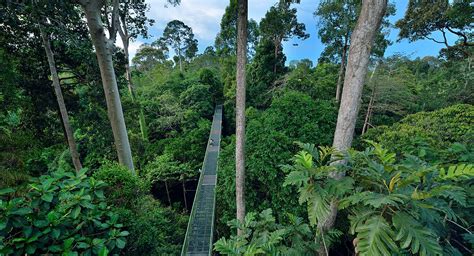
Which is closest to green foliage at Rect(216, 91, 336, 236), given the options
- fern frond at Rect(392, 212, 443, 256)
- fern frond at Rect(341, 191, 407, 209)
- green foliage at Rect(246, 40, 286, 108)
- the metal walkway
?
the metal walkway

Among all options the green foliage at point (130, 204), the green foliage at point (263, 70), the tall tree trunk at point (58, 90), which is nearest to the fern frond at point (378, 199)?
the green foliage at point (130, 204)

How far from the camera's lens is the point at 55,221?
5.08ft

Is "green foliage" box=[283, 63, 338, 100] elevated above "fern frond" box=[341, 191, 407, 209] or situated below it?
above

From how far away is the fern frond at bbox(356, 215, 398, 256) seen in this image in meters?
Answer: 1.62

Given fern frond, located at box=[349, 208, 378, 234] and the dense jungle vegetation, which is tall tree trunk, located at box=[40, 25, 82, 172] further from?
fern frond, located at box=[349, 208, 378, 234]

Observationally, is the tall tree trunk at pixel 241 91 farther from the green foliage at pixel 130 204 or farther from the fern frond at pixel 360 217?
the fern frond at pixel 360 217

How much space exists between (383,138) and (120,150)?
6052 millimetres

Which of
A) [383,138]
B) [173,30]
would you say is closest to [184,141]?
[383,138]

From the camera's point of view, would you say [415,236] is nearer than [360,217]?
Yes

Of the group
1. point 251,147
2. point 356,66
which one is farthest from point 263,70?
point 356,66

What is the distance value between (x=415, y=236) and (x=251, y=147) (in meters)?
4.18

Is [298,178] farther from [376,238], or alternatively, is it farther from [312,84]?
[312,84]

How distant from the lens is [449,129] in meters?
5.57

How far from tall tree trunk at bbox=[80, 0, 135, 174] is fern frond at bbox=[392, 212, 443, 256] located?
4489 millimetres
